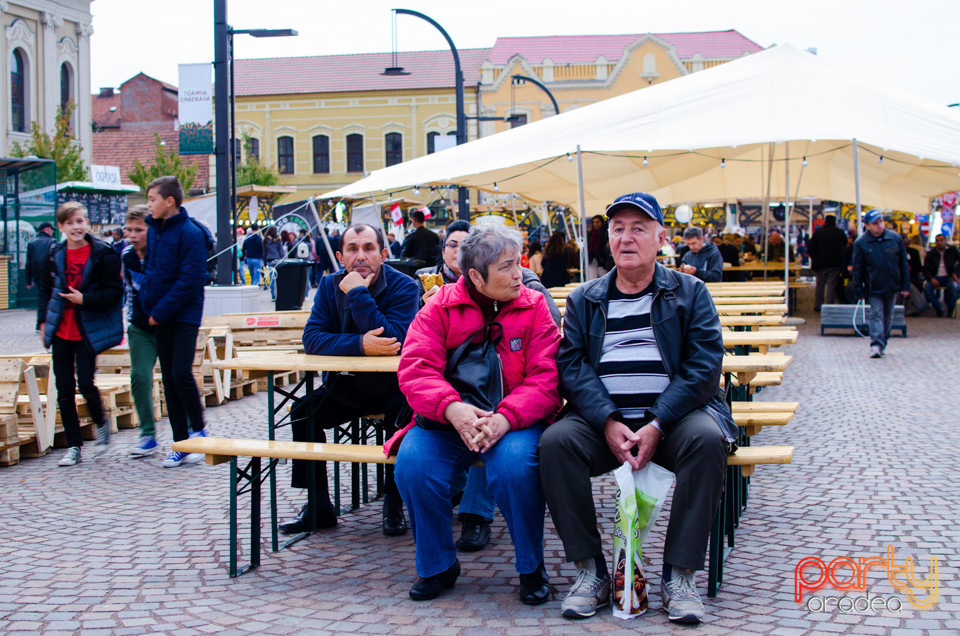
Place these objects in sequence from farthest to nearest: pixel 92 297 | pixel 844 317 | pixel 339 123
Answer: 1. pixel 339 123
2. pixel 844 317
3. pixel 92 297

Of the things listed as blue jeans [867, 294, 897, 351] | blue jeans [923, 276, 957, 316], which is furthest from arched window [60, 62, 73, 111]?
blue jeans [867, 294, 897, 351]

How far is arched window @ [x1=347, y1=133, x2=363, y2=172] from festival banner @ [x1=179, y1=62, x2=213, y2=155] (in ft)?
125

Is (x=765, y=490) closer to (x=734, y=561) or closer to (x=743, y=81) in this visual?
(x=734, y=561)

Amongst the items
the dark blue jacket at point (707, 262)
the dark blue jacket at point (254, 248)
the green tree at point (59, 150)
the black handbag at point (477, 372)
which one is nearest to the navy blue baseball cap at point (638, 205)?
the black handbag at point (477, 372)

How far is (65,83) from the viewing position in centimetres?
3616

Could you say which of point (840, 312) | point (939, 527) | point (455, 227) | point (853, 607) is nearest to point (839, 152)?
point (840, 312)

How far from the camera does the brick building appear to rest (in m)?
53.0

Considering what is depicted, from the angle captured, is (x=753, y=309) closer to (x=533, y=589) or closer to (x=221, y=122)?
(x=533, y=589)

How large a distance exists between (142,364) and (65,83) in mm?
34003

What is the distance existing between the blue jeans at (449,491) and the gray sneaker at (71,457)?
3.59 m

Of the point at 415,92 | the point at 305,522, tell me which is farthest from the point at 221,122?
the point at 415,92

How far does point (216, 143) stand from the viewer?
41.1 ft

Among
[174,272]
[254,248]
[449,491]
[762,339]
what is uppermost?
[254,248]

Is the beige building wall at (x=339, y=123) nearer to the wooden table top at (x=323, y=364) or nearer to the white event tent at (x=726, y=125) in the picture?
the white event tent at (x=726, y=125)
